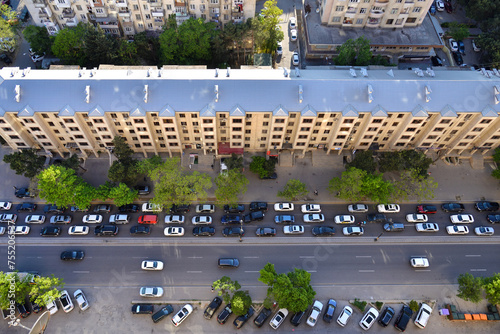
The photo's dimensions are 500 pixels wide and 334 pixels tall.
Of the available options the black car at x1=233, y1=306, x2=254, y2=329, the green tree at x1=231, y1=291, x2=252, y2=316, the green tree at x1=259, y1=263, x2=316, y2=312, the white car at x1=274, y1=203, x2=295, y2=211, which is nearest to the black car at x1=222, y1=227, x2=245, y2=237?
Result: the white car at x1=274, y1=203, x2=295, y2=211

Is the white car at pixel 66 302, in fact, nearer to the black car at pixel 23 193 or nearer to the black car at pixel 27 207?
the black car at pixel 27 207

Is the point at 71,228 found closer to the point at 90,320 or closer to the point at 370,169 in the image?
the point at 90,320

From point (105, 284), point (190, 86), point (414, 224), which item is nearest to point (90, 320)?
point (105, 284)

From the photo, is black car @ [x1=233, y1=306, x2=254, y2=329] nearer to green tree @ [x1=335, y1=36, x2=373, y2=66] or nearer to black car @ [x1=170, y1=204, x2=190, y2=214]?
black car @ [x1=170, y1=204, x2=190, y2=214]

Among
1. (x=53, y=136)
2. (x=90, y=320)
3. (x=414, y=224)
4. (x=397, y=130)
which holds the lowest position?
(x=90, y=320)

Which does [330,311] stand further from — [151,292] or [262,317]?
[151,292]

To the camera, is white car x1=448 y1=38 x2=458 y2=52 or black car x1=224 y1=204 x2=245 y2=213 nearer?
black car x1=224 y1=204 x2=245 y2=213
